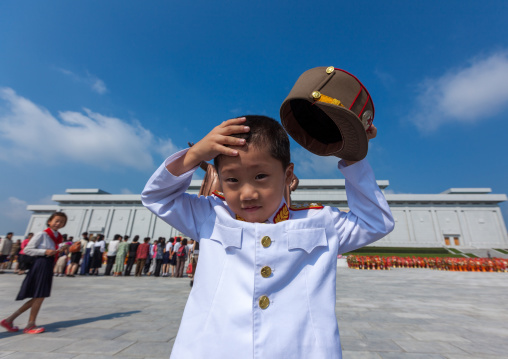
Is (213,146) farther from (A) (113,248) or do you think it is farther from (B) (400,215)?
(B) (400,215)

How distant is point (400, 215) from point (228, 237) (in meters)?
53.8

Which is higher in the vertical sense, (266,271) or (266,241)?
(266,241)

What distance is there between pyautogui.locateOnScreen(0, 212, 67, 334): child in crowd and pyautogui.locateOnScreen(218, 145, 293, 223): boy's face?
4134 millimetres

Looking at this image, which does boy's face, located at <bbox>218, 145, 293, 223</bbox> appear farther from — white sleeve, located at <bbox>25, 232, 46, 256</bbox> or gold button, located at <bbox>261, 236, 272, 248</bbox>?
white sleeve, located at <bbox>25, 232, 46, 256</bbox>

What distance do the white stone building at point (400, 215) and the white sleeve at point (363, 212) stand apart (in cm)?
4051

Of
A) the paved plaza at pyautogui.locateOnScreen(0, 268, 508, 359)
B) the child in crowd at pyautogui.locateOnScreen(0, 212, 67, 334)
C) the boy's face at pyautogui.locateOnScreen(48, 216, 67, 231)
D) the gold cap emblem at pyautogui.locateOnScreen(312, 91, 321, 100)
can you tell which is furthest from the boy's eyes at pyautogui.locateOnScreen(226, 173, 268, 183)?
the boy's face at pyautogui.locateOnScreen(48, 216, 67, 231)

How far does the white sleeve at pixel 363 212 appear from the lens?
1210 millimetres

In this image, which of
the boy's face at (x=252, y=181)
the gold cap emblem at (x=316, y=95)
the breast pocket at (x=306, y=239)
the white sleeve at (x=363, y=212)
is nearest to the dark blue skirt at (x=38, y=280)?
the boy's face at (x=252, y=181)

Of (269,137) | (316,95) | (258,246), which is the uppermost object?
(316,95)

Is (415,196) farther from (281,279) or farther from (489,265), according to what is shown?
(281,279)

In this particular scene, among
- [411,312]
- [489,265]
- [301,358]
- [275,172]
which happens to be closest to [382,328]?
[411,312]

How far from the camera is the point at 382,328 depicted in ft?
12.8

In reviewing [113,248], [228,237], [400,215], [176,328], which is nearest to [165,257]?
[113,248]

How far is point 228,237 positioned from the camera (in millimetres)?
1143
